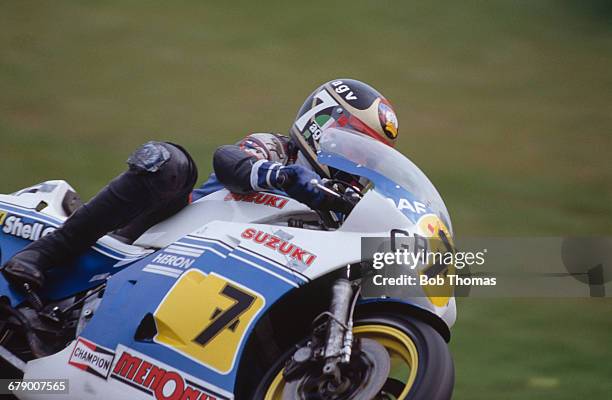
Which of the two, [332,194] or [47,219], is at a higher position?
[332,194]

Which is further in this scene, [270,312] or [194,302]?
[270,312]

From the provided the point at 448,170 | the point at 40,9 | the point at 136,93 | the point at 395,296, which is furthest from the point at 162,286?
the point at 40,9

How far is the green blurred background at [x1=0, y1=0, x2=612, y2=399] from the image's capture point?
9.20 metres

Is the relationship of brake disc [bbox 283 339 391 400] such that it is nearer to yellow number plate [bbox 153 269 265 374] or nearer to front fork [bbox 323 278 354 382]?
front fork [bbox 323 278 354 382]

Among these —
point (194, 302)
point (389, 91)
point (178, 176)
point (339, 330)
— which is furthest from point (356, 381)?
point (389, 91)

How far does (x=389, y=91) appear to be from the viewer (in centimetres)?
1199

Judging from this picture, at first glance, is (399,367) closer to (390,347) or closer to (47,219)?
(390,347)

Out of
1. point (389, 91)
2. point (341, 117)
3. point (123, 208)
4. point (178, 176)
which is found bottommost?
point (389, 91)

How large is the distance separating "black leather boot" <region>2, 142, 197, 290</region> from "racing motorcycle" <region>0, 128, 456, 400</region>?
0.45ft

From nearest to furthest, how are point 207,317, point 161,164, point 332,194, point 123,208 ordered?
point 207,317
point 332,194
point 161,164
point 123,208

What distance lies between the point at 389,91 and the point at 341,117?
757 centimetres

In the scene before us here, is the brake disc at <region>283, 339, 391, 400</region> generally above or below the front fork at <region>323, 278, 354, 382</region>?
below

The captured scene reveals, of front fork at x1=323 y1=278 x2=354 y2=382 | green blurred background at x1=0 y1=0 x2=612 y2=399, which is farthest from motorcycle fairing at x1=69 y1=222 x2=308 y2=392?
green blurred background at x1=0 y1=0 x2=612 y2=399

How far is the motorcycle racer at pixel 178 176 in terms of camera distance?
4.36 metres
